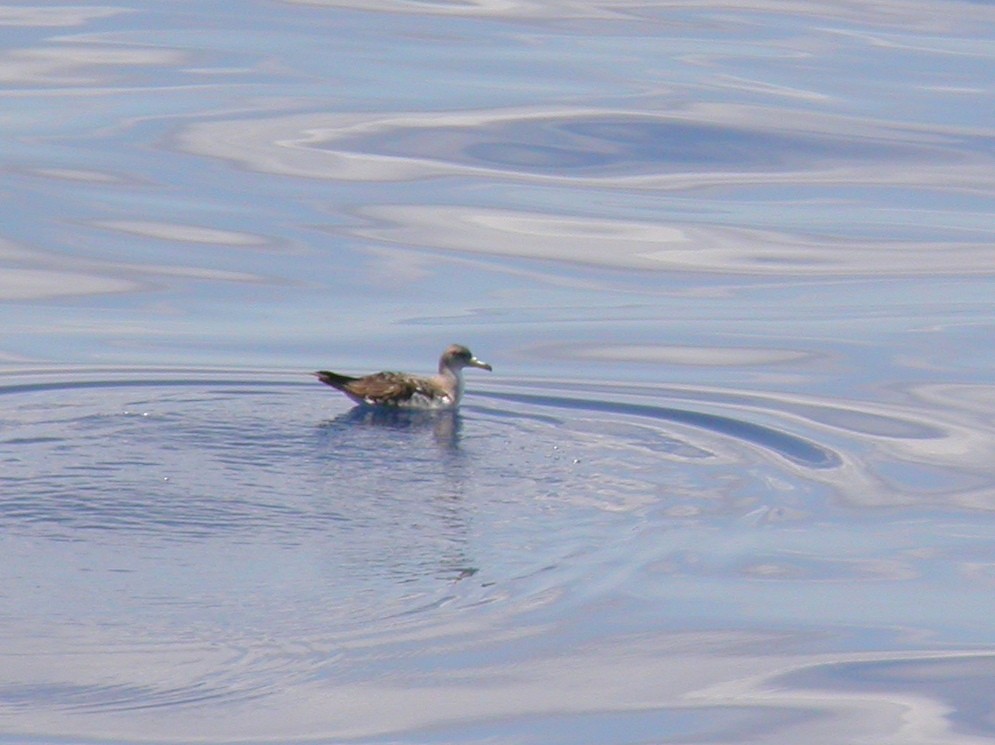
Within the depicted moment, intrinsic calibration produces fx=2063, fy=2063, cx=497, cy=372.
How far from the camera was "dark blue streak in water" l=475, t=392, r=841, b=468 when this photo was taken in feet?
31.7

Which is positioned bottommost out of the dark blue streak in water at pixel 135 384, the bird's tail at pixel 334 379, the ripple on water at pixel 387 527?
the ripple on water at pixel 387 527

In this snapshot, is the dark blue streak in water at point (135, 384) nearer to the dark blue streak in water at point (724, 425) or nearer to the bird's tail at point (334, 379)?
the bird's tail at point (334, 379)

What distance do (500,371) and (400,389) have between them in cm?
117

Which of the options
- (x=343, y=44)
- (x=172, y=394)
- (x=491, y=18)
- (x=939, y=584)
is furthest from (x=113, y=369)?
(x=491, y=18)

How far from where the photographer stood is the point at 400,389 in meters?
10.4

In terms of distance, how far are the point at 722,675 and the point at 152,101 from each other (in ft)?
39.2

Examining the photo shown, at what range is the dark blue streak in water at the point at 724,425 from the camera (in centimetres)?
966

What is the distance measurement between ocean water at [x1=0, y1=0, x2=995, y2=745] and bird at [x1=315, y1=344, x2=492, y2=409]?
0.10m

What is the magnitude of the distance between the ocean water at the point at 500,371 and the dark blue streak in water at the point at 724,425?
45 mm

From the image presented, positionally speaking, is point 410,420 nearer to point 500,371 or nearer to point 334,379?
point 334,379

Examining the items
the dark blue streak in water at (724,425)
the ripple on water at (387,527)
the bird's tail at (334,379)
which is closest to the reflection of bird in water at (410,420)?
the ripple on water at (387,527)

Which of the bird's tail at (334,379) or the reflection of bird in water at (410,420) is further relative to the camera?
the bird's tail at (334,379)

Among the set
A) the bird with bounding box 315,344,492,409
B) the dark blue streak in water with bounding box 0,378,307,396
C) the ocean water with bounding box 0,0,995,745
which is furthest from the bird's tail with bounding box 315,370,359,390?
the dark blue streak in water with bounding box 0,378,307,396

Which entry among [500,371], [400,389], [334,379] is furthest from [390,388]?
[500,371]
